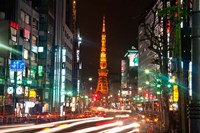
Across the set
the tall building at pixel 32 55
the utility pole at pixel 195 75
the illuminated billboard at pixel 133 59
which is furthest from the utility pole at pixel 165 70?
the illuminated billboard at pixel 133 59

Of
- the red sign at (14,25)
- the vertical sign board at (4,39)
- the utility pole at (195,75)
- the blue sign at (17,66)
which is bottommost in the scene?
the utility pole at (195,75)

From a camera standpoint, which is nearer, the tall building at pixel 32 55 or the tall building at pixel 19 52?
the tall building at pixel 19 52

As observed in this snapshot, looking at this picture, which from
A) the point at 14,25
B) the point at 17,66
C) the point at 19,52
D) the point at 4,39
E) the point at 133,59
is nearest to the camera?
the point at 17,66

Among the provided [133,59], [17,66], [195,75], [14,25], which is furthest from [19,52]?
[195,75]

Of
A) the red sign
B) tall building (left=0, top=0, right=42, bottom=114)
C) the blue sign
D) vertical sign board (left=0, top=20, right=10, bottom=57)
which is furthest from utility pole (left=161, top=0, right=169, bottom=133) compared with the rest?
the red sign

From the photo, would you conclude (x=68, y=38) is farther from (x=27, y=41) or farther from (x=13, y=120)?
(x=13, y=120)

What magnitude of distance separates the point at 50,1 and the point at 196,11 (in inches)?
3823

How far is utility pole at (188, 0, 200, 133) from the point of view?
28.4 ft

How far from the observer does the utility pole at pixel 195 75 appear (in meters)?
8.65

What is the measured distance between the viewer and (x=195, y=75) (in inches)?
341

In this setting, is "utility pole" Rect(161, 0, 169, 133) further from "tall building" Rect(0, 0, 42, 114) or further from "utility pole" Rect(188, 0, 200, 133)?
"tall building" Rect(0, 0, 42, 114)

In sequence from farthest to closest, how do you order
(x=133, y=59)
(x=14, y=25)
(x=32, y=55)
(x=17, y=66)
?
(x=133, y=59) < (x=32, y=55) < (x=14, y=25) < (x=17, y=66)

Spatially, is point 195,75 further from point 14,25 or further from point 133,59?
point 133,59

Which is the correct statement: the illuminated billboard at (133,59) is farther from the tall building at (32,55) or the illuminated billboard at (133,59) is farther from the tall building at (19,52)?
the tall building at (19,52)
